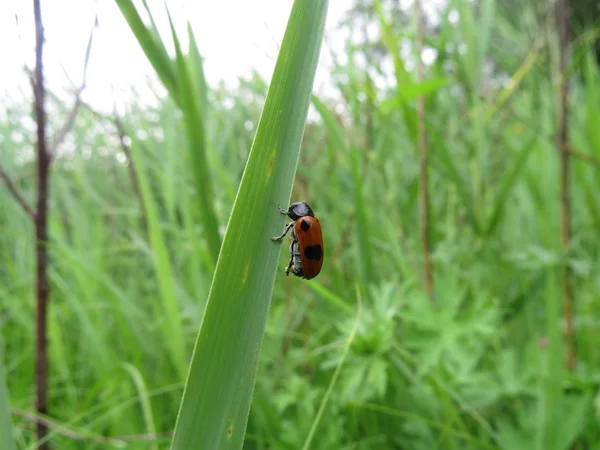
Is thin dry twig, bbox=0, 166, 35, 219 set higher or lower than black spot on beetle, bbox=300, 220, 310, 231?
lower

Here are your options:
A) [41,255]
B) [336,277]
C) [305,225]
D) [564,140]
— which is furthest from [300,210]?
[564,140]

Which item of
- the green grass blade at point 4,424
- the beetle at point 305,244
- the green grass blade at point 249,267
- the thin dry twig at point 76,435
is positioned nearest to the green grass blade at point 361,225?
the beetle at point 305,244

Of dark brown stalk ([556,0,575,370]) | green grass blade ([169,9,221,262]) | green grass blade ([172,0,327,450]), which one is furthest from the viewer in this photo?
dark brown stalk ([556,0,575,370])

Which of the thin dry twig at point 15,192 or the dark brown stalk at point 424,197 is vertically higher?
the dark brown stalk at point 424,197

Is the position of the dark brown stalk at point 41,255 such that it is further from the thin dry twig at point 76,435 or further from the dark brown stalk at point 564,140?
the dark brown stalk at point 564,140

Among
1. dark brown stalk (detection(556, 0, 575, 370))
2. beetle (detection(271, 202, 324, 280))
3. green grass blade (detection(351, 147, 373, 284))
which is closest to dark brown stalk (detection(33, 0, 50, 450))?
beetle (detection(271, 202, 324, 280))

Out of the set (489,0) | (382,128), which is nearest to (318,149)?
(382,128)

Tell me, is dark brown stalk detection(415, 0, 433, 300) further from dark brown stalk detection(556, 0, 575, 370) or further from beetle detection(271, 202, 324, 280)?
beetle detection(271, 202, 324, 280)

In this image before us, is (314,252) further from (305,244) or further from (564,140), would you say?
(564,140)
